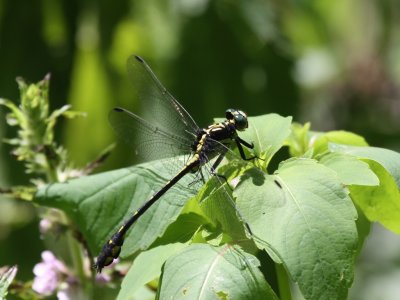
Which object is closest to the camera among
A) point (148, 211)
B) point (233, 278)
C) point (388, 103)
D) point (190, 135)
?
point (233, 278)

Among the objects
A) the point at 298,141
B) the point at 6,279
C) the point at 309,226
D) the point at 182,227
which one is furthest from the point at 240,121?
the point at 6,279

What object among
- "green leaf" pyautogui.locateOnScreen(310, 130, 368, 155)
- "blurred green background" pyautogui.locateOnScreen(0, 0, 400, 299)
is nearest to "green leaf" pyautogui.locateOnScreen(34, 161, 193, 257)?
"green leaf" pyautogui.locateOnScreen(310, 130, 368, 155)

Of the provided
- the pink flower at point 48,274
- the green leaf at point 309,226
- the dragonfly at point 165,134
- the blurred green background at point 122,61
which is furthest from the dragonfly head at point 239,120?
the blurred green background at point 122,61

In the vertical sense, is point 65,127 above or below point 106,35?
below

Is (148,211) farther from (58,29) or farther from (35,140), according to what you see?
(58,29)

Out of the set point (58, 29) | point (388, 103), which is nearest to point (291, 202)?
point (58, 29)

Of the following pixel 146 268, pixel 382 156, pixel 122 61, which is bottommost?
pixel 122 61

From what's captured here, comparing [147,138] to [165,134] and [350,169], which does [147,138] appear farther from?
[350,169]
